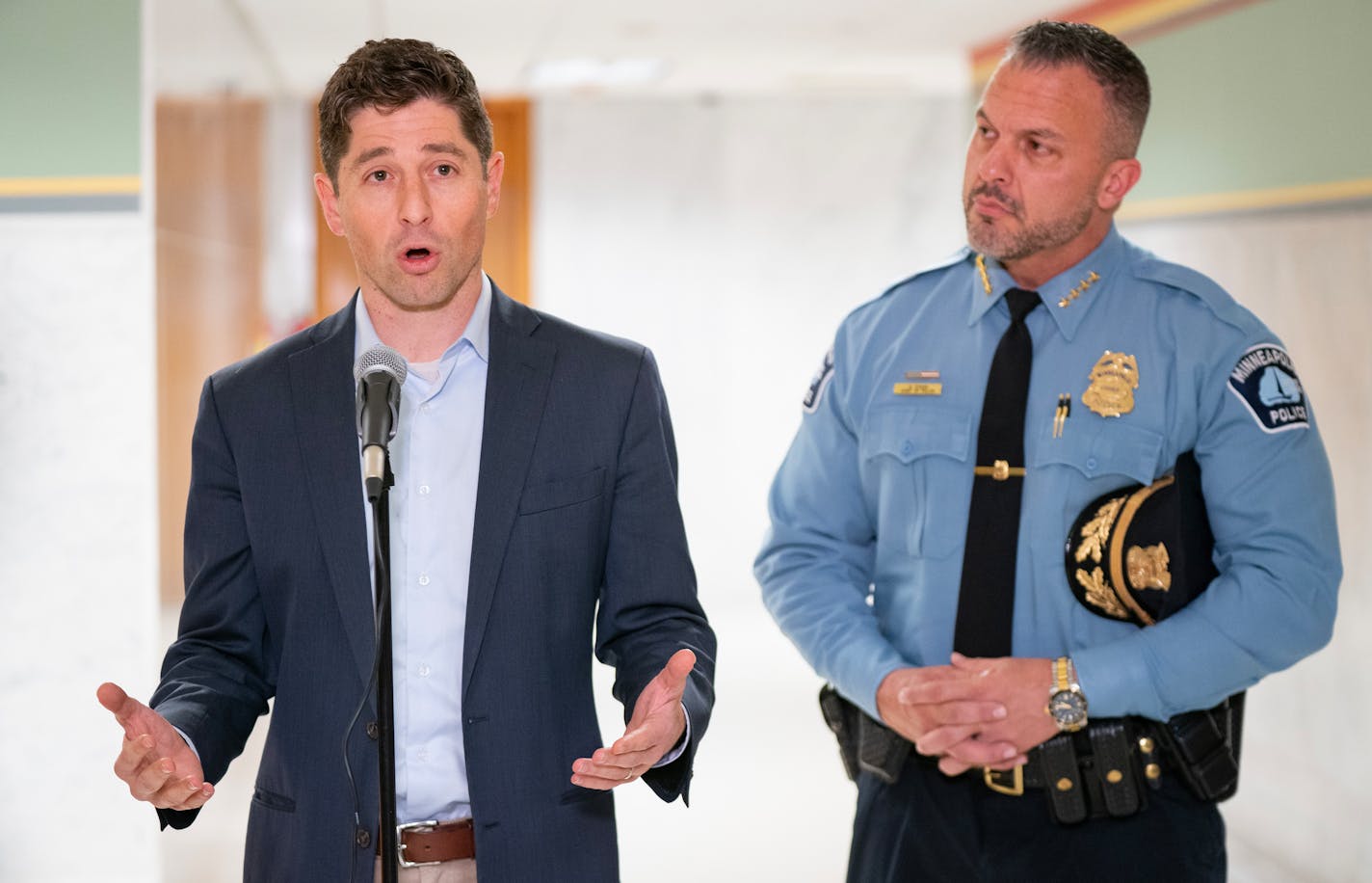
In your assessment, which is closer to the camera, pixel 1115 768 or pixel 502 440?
pixel 502 440

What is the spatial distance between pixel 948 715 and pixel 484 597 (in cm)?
67

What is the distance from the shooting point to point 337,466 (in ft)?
5.51

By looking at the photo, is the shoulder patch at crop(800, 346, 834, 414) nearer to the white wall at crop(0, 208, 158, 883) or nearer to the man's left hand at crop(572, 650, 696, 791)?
the man's left hand at crop(572, 650, 696, 791)

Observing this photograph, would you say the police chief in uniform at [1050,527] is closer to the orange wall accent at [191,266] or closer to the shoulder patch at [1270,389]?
the shoulder patch at [1270,389]

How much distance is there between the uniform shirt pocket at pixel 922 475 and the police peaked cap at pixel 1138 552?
0.18 m

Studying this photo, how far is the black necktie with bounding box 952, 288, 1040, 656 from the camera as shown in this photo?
2.01m

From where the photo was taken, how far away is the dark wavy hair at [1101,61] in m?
2.07

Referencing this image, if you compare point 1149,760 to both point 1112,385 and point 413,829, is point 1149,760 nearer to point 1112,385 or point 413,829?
point 1112,385

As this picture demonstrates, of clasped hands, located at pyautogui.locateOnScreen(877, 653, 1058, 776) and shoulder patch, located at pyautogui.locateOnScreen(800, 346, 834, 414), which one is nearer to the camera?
clasped hands, located at pyautogui.locateOnScreen(877, 653, 1058, 776)

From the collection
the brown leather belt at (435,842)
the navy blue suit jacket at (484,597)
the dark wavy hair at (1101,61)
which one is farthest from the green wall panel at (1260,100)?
the brown leather belt at (435,842)

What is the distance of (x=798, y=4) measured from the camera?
6.27 metres

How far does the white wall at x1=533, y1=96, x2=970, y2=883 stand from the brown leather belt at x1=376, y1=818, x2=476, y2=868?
7013 mm

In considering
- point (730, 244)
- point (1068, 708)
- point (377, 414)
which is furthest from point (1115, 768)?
point (730, 244)

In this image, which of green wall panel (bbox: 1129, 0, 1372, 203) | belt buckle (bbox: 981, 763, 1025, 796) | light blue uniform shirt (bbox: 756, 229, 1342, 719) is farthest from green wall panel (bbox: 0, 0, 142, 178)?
green wall panel (bbox: 1129, 0, 1372, 203)
